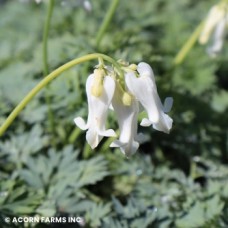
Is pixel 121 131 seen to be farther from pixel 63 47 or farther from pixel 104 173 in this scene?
pixel 63 47

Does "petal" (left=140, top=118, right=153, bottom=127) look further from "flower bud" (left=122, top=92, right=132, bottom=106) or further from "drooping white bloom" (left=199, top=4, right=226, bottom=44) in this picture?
"drooping white bloom" (left=199, top=4, right=226, bottom=44)

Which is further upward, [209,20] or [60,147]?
[209,20]

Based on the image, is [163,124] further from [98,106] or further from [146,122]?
[98,106]

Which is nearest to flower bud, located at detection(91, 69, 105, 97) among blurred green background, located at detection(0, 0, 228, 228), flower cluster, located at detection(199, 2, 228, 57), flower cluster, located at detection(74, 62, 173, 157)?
flower cluster, located at detection(74, 62, 173, 157)

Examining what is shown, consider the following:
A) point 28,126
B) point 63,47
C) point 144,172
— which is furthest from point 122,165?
point 63,47

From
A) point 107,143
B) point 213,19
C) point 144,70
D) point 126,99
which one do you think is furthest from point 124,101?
point 213,19

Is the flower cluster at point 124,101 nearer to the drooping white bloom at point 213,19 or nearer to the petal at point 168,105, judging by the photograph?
the petal at point 168,105
